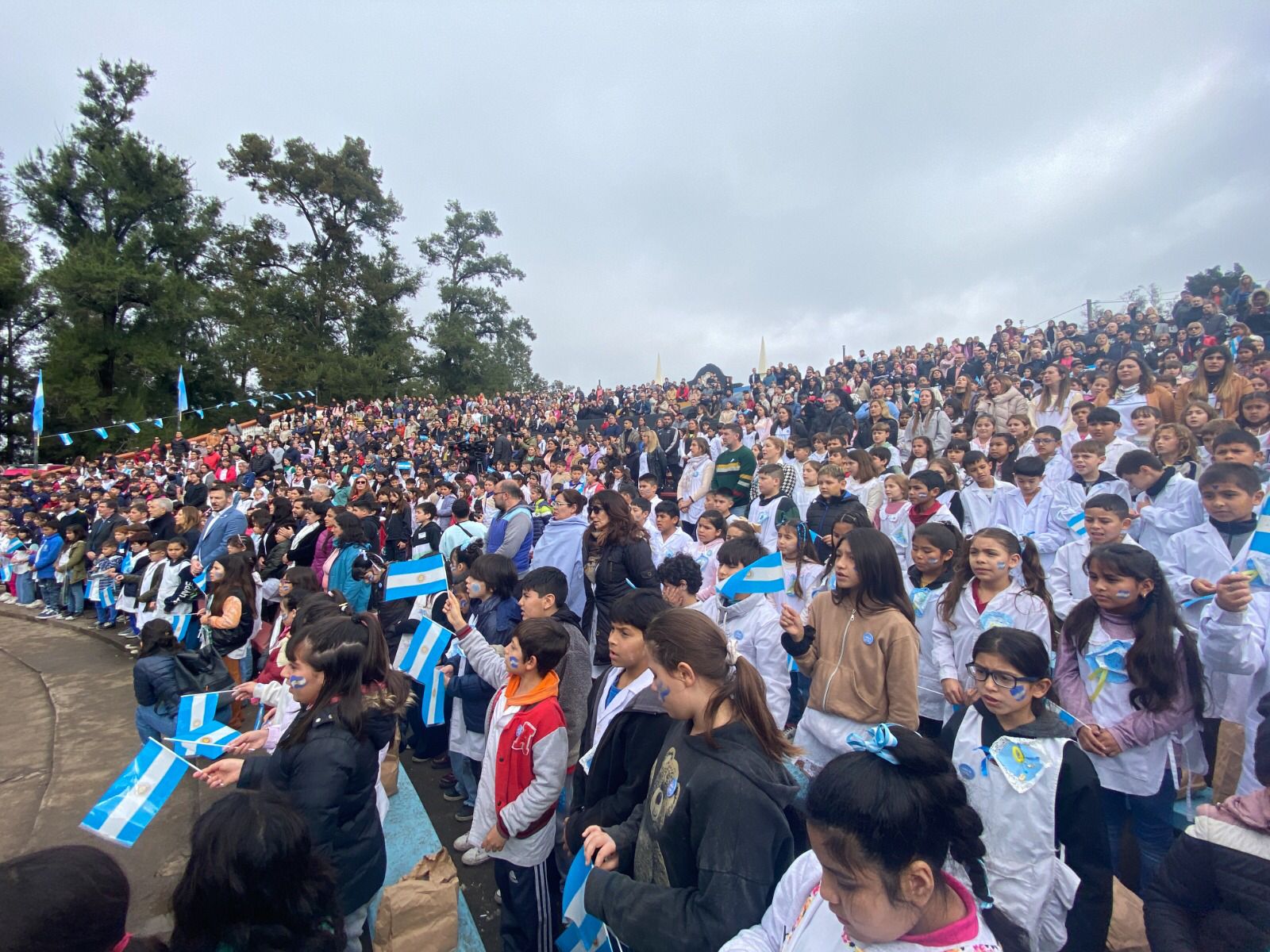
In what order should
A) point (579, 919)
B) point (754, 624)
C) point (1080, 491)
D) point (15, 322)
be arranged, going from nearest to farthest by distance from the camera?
point (579, 919)
point (754, 624)
point (1080, 491)
point (15, 322)

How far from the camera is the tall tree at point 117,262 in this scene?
3325 centimetres

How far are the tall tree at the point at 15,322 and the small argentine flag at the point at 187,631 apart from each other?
37678 millimetres

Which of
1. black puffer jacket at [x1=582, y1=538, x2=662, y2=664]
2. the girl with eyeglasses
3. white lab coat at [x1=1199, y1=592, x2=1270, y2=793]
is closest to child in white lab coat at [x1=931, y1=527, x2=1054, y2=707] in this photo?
white lab coat at [x1=1199, y1=592, x2=1270, y2=793]

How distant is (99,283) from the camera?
33.2 m

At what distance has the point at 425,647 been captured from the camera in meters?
3.94

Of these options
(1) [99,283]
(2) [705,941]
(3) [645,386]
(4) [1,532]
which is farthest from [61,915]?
(1) [99,283]

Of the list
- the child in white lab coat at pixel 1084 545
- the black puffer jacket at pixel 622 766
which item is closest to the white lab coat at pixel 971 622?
the child in white lab coat at pixel 1084 545

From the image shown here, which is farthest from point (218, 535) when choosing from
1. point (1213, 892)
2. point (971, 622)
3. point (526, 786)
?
point (1213, 892)

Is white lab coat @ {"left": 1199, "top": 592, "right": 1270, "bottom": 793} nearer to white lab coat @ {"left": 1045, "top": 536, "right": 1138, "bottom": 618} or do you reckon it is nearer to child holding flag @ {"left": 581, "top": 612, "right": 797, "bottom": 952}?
white lab coat @ {"left": 1045, "top": 536, "right": 1138, "bottom": 618}

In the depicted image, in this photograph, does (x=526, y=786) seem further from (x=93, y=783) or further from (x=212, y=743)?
(x=93, y=783)

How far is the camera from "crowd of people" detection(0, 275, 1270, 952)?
164cm

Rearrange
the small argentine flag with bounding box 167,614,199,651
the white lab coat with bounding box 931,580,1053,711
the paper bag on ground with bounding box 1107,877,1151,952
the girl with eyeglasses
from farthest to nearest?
the small argentine flag with bounding box 167,614,199,651
the white lab coat with bounding box 931,580,1053,711
the paper bag on ground with bounding box 1107,877,1151,952
the girl with eyeglasses

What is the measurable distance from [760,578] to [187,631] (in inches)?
206

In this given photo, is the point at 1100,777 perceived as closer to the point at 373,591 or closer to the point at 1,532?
the point at 373,591
